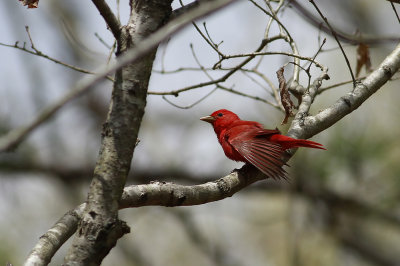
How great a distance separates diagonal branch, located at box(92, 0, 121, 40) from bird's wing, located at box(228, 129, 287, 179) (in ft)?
4.78

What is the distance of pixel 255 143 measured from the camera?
3.97 metres

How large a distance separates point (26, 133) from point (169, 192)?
1141 millimetres

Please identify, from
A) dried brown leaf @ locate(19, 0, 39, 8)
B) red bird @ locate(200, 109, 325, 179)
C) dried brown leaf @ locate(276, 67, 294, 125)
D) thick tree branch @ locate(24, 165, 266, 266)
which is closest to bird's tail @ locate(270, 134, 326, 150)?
red bird @ locate(200, 109, 325, 179)

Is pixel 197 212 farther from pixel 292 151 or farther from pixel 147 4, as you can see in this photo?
pixel 147 4

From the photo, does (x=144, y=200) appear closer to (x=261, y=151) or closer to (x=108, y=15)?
(x=108, y=15)

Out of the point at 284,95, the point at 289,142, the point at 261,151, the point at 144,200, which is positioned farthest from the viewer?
the point at 261,151

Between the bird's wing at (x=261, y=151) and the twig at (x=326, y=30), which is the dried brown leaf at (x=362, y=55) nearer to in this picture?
the twig at (x=326, y=30)

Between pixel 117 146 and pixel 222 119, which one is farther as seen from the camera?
pixel 222 119

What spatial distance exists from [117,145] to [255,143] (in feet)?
6.97

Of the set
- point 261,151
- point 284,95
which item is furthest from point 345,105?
point 261,151

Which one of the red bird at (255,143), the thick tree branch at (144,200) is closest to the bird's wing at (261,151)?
the red bird at (255,143)

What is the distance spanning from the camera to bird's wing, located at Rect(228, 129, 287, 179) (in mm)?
3256

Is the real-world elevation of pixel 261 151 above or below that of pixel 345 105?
below

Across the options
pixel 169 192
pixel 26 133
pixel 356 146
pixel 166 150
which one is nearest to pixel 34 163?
pixel 166 150
